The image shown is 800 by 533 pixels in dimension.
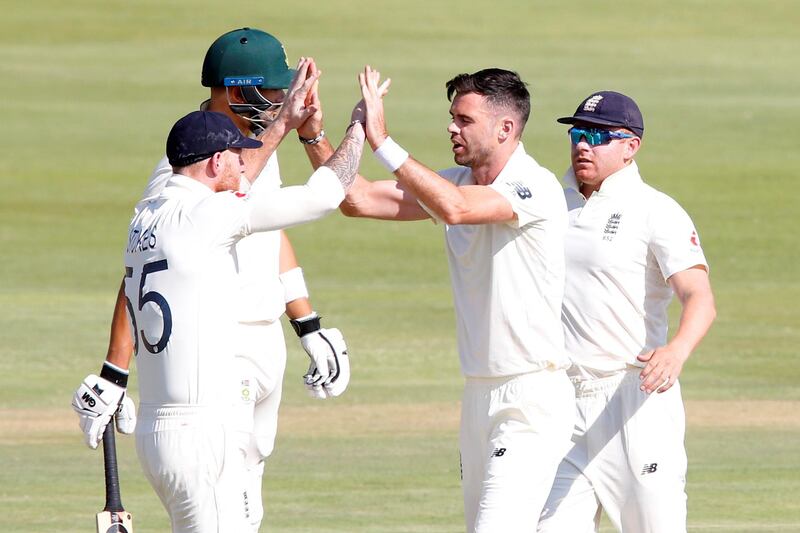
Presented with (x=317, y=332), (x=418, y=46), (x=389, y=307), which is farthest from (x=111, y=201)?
(x=317, y=332)

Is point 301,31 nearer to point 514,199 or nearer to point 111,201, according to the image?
point 111,201

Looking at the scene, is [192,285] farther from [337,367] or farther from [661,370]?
[661,370]

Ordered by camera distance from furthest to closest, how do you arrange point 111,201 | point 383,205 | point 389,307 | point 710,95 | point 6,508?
point 710,95 → point 111,201 → point 389,307 → point 6,508 → point 383,205

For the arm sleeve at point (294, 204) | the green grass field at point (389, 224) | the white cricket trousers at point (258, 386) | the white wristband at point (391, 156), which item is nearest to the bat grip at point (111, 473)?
the white cricket trousers at point (258, 386)

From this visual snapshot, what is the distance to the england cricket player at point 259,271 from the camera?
6.61m

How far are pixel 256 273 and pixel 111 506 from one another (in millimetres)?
1053

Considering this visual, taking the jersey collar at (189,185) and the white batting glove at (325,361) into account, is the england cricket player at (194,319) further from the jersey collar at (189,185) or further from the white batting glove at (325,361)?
the white batting glove at (325,361)

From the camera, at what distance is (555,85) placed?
33.5 m

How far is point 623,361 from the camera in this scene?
271 inches

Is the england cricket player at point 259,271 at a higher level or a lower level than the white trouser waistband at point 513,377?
higher

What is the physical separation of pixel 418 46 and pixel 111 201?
14941 mm

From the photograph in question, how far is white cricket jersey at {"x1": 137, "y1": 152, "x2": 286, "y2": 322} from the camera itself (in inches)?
261

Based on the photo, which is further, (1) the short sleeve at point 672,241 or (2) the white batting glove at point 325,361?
(2) the white batting glove at point 325,361

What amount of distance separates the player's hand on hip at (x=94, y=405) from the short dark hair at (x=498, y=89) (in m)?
1.71
